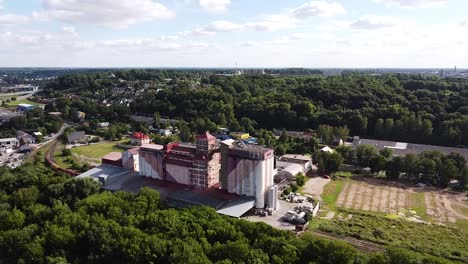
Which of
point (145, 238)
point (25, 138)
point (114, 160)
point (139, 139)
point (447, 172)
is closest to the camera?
point (145, 238)

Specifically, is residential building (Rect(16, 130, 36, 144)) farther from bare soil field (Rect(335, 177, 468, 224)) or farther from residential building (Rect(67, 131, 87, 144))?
bare soil field (Rect(335, 177, 468, 224))

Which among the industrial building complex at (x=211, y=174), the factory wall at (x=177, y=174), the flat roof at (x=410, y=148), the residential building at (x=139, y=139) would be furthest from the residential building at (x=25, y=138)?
the flat roof at (x=410, y=148)

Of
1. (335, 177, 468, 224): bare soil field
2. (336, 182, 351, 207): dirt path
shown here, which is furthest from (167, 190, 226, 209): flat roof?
(335, 177, 468, 224): bare soil field

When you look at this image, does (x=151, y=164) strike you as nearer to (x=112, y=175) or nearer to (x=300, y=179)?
(x=112, y=175)

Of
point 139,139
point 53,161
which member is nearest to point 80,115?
point 139,139

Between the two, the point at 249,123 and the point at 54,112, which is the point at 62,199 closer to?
the point at 249,123

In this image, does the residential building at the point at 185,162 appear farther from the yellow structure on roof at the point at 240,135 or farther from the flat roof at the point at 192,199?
the yellow structure on roof at the point at 240,135
